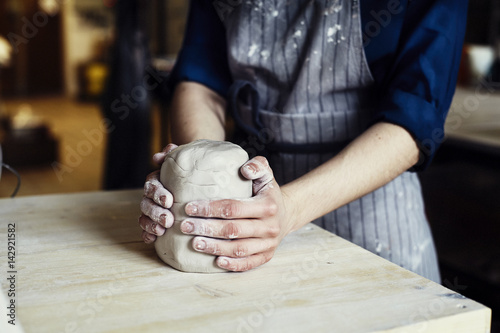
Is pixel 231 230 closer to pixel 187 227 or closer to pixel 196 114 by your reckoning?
pixel 187 227

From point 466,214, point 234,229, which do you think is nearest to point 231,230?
point 234,229

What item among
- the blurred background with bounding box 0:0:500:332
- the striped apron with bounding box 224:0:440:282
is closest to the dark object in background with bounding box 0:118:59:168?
the blurred background with bounding box 0:0:500:332

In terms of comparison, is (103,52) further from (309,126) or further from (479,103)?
(309,126)

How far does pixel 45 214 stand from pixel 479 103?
2.34 meters

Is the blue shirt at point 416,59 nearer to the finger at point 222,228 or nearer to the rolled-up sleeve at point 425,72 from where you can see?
the rolled-up sleeve at point 425,72

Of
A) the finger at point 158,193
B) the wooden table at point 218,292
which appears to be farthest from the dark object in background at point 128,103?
the finger at point 158,193

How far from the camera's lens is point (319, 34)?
115cm

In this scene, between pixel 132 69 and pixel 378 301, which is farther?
pixel 132 69

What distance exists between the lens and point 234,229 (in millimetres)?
782

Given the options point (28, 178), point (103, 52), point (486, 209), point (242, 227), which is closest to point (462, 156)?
point (486, 209)

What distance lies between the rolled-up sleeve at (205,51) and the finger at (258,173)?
529 millimetres

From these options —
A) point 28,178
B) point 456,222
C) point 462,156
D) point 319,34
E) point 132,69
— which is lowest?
point 28,178

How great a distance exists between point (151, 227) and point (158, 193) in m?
0.06

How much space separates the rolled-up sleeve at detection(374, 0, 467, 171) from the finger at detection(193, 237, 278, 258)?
1.23 ft
